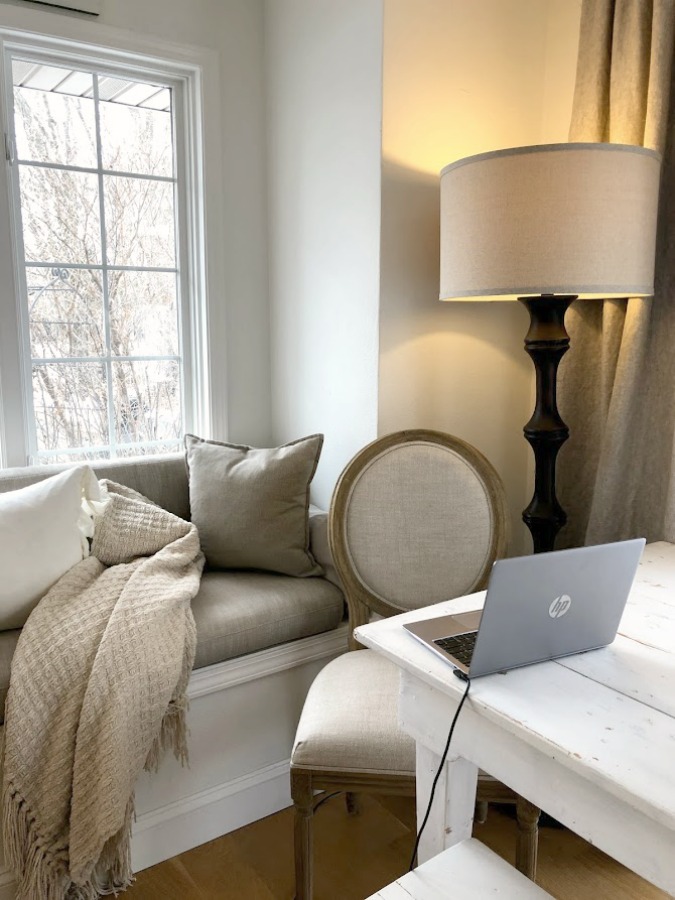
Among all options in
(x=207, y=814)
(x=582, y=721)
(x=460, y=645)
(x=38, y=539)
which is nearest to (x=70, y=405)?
(x=38, y=539)

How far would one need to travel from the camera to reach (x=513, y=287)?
5.20 feet

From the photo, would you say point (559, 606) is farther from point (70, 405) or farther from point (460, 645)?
point (70, 405)

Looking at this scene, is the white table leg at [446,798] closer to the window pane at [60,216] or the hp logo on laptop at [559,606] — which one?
the hp logo on laptop at [559,606]

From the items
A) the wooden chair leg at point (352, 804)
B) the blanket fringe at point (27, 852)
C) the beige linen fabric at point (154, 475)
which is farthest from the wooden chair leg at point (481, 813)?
the beige linen fabric at point (154, 475)

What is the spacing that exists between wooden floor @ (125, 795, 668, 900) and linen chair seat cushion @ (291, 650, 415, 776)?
0.44m

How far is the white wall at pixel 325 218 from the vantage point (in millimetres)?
2014

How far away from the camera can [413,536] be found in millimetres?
1844

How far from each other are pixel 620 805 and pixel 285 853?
122 centimetres

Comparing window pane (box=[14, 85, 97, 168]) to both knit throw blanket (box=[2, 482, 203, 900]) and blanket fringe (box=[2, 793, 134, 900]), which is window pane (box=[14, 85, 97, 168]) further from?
blanket fringe (box=[2, 793, 134, 900])

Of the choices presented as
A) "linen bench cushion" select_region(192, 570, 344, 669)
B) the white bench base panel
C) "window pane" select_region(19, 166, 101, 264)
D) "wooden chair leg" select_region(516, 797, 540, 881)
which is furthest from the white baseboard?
"window pane" select_region(19, 166, 101, 264)

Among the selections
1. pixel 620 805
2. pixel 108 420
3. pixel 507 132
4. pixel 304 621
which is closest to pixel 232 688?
pixel 304 621

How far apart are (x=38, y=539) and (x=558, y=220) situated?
139 cm

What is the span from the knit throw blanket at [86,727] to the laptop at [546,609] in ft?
2.36

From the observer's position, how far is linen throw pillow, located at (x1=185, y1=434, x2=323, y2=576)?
6.78ft
